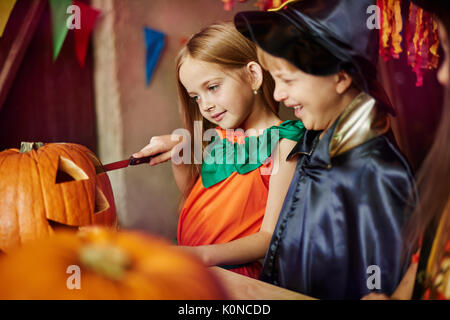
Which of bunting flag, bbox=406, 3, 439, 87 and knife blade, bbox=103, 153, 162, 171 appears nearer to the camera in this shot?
bunting flag, bbox=406, 3, 439, 87

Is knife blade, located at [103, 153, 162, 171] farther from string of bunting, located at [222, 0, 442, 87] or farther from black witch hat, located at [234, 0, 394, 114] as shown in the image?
string of bunting, located at [222, 0, 442, 87]

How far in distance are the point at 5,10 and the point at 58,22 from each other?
105 mm

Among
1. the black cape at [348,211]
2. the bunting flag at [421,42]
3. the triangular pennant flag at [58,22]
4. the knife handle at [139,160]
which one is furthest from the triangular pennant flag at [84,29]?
the bunting flag at [421,42]

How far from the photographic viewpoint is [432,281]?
0.69 metres

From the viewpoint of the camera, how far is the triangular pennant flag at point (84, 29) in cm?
87

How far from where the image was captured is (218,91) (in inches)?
35.2

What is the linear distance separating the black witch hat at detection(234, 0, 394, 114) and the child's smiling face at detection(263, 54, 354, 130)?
0.05ft

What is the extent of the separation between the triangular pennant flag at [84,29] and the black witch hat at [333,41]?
0.39 m

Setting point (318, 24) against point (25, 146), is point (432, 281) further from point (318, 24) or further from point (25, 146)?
point (25, 146)

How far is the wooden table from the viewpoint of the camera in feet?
2.51

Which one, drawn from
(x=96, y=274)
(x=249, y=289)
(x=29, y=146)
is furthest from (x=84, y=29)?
(x=249, y=289)

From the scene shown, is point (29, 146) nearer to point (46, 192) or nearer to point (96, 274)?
point (46, 192)

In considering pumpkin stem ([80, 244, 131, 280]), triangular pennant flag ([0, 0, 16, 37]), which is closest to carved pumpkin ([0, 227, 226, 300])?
pumpkin stem ([80, 244, 131, 280])
